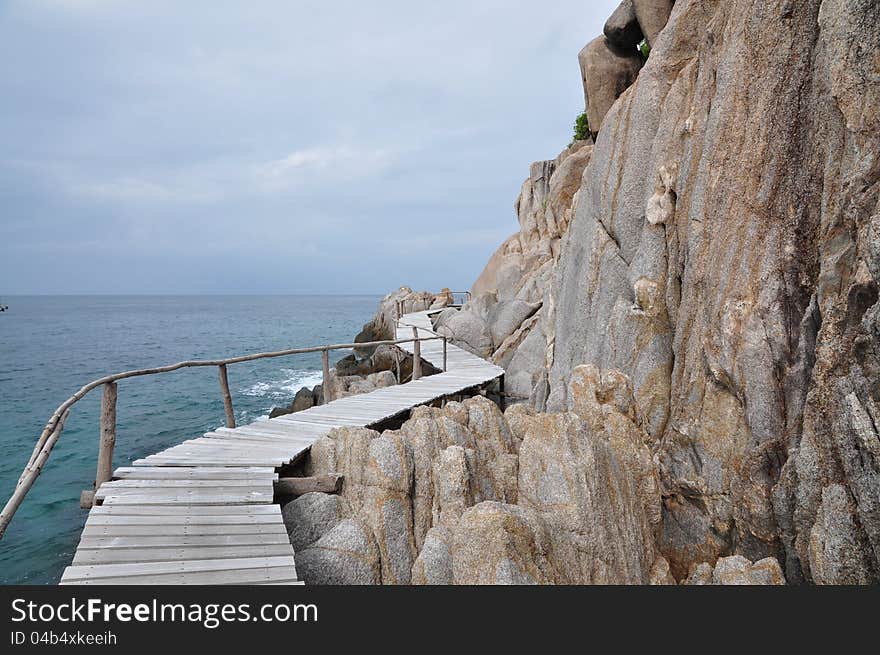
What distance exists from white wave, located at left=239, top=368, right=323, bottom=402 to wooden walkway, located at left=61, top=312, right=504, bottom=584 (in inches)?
948

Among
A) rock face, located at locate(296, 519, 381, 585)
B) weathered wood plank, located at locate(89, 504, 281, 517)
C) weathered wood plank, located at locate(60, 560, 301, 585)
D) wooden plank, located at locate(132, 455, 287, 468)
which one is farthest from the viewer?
wooden plank, located at locate(132, 455, 287, 468)

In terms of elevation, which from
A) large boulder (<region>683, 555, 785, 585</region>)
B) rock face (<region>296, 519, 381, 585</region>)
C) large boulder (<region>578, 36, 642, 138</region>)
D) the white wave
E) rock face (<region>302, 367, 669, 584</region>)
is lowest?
the white wave

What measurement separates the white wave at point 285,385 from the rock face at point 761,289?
28.2 meters

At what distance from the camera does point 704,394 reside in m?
8.23

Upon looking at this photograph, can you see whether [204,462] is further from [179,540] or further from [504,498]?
[504,498]

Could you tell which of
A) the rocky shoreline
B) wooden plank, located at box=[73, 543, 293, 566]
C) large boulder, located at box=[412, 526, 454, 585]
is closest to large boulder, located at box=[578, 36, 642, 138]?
the rocky shoreline

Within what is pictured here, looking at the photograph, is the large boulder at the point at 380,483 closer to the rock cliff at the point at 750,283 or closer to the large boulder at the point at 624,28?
the rock cliff at the point at 750,283

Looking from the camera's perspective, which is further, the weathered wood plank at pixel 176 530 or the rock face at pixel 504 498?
the weathered wood plank at pixel 176 530

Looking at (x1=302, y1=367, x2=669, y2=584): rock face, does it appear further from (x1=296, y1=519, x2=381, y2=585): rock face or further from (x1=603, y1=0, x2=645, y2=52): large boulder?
(x1=603, y1=0, x2=645, y2=52): large boulder

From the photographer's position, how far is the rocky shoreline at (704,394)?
5848 mm

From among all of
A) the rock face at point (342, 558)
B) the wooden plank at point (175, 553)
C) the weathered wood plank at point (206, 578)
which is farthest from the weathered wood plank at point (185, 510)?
the weathered wood plank at point (206, 578)

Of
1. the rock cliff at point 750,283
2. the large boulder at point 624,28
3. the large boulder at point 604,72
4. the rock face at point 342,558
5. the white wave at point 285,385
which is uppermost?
the large boulder at point 624,28

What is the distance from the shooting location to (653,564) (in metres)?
7.85

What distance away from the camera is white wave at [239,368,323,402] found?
3538 cm
